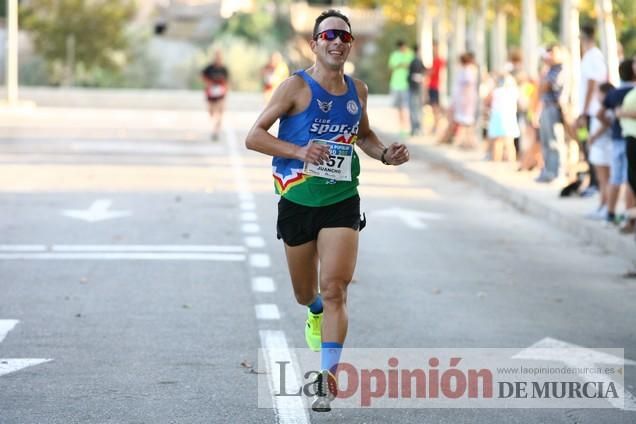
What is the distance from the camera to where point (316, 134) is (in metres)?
8.26

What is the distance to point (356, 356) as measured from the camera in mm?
9656

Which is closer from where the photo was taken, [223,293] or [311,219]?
[311,219]

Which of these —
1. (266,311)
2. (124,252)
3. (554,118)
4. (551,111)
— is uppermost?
(266,311)

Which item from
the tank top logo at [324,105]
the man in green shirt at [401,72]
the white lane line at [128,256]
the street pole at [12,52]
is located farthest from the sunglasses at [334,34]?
the street pole at [12,52]

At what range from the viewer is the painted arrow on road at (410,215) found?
60.5ft

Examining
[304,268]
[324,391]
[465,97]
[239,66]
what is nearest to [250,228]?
[304,268]

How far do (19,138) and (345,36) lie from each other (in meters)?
26.0

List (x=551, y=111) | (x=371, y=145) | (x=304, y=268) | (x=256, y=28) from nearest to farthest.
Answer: (x=304, y=268), (x=371, y=145), (x=551, y=111), (x=256, y=28)

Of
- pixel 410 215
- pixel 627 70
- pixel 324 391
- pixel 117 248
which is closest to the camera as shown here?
pixel 324 391

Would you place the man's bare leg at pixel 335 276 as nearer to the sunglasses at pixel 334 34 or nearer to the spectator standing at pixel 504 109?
the sunglasses at pixel 334 34

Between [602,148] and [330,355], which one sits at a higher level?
[330,355]

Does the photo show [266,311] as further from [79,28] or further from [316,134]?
[79,28]

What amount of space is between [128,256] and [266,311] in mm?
3387

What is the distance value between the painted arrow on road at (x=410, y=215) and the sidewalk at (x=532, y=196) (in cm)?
136
